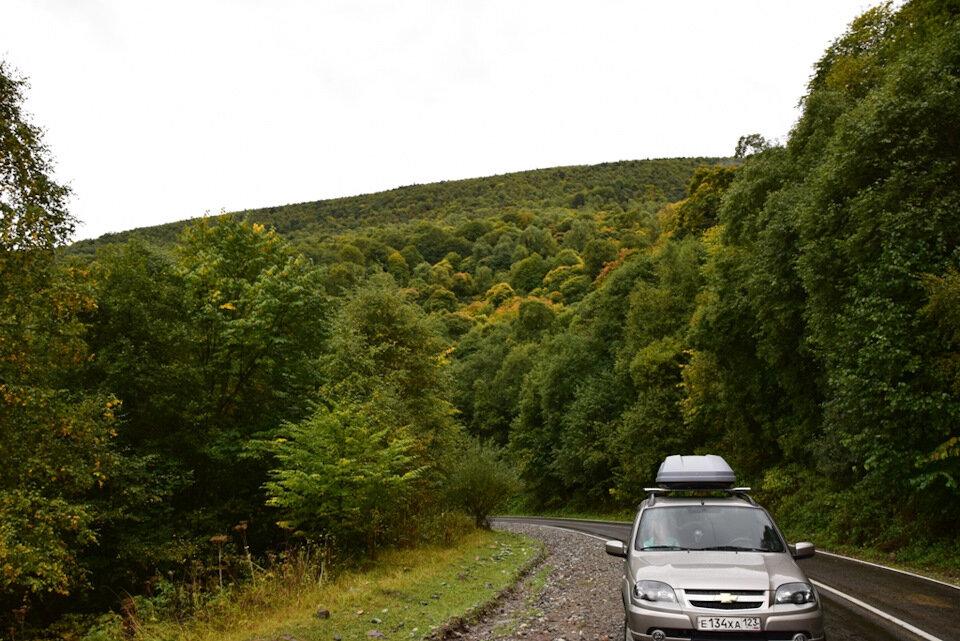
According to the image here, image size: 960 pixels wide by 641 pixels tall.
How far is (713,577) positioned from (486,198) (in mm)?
189209

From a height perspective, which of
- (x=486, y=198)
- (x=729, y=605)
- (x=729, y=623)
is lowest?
(x=729, y=623)

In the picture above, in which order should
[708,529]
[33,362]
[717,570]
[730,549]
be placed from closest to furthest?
[717,570] < [730,549] < [708,529] < [33,362]

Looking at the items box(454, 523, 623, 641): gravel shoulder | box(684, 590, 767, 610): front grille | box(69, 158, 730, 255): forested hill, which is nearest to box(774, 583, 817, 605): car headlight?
box(684, 590, 767, 610): front grille

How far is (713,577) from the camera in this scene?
21.5 feet

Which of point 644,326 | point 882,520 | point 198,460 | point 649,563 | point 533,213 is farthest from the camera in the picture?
point 533,213

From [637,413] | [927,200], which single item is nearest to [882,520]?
[927,200]

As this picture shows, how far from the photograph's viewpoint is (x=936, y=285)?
13.0 meters

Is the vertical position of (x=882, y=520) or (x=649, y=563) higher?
(x=649, y=563)

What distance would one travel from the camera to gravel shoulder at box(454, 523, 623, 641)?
29.5ft

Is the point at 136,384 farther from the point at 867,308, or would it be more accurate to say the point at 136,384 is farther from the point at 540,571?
the point at 867,308

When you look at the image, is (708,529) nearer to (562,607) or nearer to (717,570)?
(717,570)

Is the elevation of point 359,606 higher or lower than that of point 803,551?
lower

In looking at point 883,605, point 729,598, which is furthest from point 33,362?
point 883,605

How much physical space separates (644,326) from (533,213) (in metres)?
122
